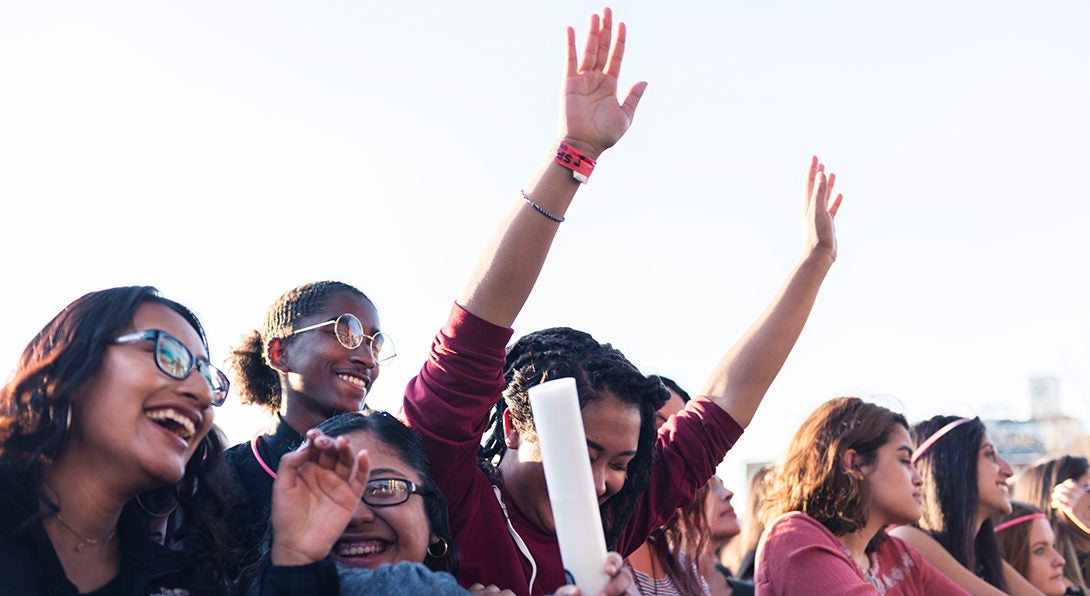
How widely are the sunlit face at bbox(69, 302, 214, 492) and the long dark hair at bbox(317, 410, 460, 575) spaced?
18.6 inches

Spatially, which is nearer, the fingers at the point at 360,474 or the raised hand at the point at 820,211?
the fingers at the point at 360,474

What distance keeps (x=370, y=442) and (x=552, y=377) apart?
0.63m

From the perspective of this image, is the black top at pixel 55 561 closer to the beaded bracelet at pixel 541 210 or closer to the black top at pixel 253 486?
the black top at pixel 253 486

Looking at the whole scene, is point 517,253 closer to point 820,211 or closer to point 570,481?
point 570,481

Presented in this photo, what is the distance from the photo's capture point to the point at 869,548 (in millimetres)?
5418

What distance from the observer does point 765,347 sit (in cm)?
415

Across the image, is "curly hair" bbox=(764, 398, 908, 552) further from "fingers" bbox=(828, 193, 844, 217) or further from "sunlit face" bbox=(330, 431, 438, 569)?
"sunlit face" bbox=(330, 431, 438, 569)

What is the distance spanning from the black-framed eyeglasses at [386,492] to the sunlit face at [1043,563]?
525 centimetres

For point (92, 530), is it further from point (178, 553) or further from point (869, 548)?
point (869, 548)

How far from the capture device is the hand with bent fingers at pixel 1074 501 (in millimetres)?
8094

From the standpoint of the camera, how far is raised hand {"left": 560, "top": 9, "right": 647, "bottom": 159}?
316 centimetres

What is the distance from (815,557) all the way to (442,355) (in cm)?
237

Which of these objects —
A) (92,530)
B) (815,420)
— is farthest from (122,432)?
(815,420)

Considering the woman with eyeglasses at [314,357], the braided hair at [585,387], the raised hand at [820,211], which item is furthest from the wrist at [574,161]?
the woman with eyeglasses at [314,357]
